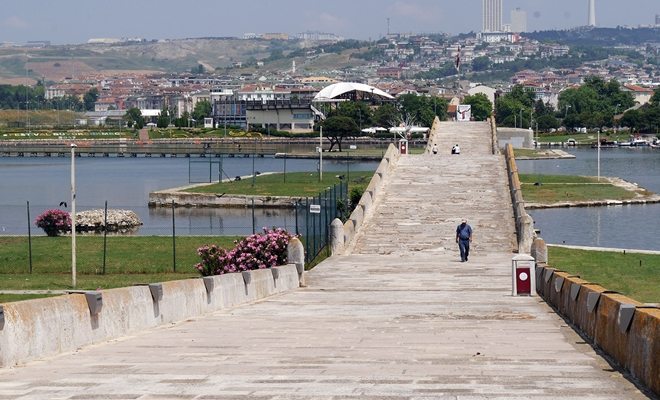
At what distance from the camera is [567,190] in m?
→ 84.0

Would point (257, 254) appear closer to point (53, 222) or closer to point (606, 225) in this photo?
point (53, 222)

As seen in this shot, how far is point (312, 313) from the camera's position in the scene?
2302 cm

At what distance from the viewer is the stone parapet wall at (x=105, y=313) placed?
15633 millimetres

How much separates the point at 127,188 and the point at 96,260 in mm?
65085

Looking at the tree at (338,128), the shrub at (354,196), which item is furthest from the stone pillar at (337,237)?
the tree at (338,128)

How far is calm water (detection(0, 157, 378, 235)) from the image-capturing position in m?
65.4

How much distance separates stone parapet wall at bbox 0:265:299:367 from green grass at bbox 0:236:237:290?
10.00 meters

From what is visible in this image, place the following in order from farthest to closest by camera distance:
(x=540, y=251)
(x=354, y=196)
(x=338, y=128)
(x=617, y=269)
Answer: (x=338, y=128) < (x=354, y=196) < (x=617, y=269) < (x=540, y=251)

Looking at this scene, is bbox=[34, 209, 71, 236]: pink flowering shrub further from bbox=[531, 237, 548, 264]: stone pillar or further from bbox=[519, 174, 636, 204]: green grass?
bbox=[519, 174, 636, 204]: green grass

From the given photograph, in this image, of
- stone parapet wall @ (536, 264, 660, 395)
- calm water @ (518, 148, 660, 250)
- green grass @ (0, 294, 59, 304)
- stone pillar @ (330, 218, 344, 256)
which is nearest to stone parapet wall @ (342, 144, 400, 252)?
stone pillar @ (330, 218, 344, 256)

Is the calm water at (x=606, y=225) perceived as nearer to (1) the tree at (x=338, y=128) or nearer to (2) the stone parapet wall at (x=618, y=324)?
(2) the stone parapet wall at (x=618, y=324)

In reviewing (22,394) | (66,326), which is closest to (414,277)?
(66,326)

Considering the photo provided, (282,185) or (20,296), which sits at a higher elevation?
(20,296)

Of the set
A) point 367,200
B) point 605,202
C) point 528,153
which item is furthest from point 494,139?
point 528,153
